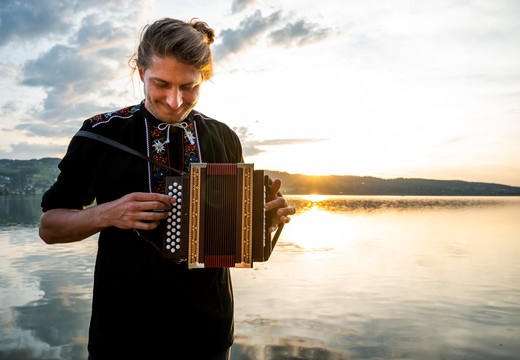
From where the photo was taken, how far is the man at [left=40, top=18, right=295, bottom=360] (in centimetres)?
264

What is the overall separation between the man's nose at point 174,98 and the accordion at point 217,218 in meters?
0.36

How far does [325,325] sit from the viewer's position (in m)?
11.2

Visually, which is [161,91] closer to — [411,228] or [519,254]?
[519,254]

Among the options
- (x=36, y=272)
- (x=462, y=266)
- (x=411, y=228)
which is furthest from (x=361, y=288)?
(x=411, y=228)

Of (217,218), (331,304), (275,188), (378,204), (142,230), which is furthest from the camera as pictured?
(378,204)

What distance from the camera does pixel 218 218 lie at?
2871mm

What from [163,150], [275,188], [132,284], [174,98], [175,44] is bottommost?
[132,284]

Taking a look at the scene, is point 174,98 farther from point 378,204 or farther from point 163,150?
point 378,204

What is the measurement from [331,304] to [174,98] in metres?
11.6

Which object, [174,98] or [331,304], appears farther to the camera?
[331,304]

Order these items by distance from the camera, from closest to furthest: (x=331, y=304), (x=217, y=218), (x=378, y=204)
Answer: (x=217, y=218)
(x=331, y=304)
(x=378, y=204)

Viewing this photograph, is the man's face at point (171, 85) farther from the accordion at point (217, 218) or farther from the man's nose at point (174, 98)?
the accordion at point (217, 218)

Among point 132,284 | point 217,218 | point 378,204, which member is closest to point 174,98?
point 217,218

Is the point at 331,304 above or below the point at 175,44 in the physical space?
below
